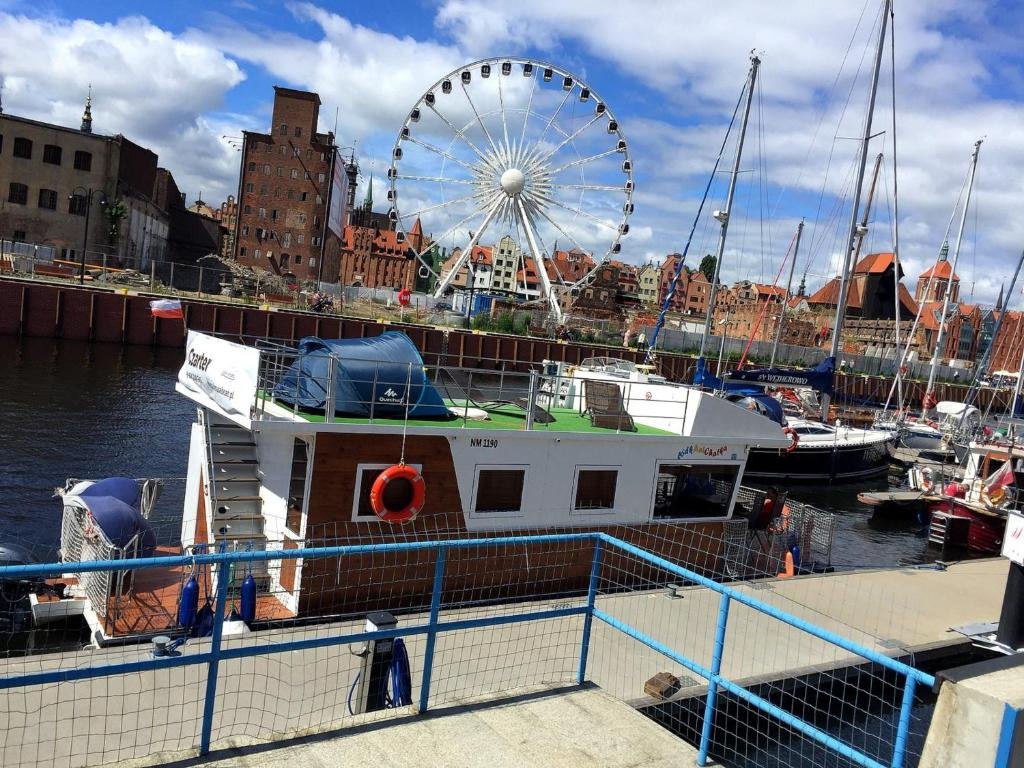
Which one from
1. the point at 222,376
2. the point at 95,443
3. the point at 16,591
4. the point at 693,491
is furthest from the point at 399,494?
the point at 95,443

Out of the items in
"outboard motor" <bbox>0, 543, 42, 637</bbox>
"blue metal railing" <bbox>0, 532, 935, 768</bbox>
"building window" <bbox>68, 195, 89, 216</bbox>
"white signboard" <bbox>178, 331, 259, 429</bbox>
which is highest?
"building window" <bbox>68, 195, 89, 216</bbox>

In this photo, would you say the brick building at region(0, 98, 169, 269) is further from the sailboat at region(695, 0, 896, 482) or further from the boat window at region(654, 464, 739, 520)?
the boat window at region(654, 464, 739, 520)

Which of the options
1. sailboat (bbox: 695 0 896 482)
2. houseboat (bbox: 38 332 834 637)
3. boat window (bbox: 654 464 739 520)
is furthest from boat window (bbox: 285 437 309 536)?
sailboat (bbox: 695 0 896 482)

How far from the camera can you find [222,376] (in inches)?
408

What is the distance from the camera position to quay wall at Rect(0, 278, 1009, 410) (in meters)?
43.7

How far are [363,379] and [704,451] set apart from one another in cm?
607

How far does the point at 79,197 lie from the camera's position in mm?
63938

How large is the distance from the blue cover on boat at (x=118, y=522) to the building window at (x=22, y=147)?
6394cm

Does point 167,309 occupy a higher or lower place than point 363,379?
higher

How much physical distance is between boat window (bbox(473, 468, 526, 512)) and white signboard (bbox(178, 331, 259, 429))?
3.36 meters

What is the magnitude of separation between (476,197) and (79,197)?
3776 centimetres

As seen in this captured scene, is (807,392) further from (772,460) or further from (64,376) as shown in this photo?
(64,376)

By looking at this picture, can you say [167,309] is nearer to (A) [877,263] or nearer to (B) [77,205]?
(B) [77,205]

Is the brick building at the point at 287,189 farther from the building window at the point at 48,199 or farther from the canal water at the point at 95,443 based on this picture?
the canal water at the point at 95,443
